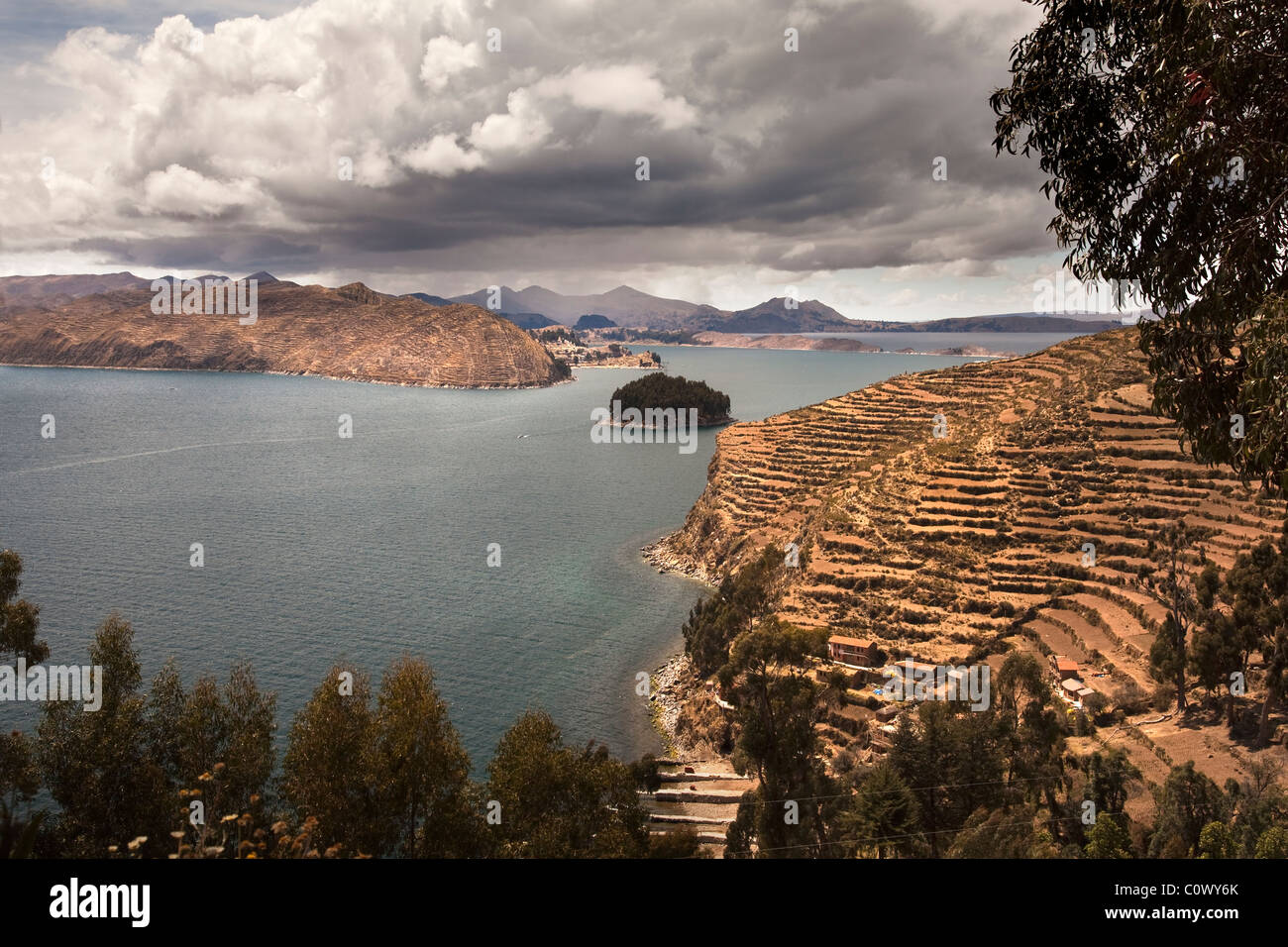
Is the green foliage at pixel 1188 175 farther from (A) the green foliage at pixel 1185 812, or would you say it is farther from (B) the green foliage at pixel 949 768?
(B) the green foliage at pixel 949 768

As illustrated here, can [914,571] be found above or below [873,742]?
above

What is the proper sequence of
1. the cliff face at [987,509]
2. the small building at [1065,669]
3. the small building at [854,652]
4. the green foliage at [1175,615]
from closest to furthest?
1. the green foliage at [1175,615]
2. the small building at [1065,669]
3. the small building at [854,652]
4. the cliff face at [987,509]

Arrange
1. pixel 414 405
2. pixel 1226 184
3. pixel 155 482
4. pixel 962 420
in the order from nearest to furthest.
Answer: pixel 1226 184 < pixel 962 420 < pixel 155 482 < pixel 414 405

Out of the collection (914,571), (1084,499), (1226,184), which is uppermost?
(1226,184)

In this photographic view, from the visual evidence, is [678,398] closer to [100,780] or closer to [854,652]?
[854,652]

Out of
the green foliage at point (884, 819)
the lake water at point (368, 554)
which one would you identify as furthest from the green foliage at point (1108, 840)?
the lake water at point (368, 554)

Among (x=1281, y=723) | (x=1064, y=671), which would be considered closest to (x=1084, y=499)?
(x=1064, y=671)
